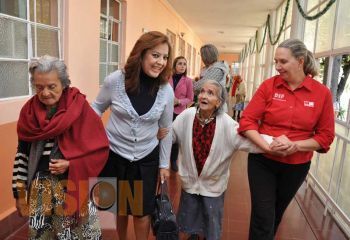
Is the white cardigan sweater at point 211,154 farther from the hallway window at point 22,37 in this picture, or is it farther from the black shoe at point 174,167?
the black shoe at point 174,167

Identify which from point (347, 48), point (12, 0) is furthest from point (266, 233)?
point (12, 0)

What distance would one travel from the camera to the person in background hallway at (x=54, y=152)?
1.34 metres

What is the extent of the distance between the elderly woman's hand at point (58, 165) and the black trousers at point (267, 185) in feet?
3.42

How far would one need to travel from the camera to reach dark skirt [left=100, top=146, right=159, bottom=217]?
1.72m

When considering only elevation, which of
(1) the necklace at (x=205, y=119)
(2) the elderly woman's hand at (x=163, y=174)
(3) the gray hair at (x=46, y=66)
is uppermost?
(3) the gray hair at (x=46, y=66)

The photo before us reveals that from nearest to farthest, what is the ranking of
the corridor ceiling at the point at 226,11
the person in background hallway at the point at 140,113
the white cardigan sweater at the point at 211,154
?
1. the person in background hallway at the point at 140,113
2. the white cardigan sweater at the point at 211,154
3. the corridor ceiling at the point at 226,11

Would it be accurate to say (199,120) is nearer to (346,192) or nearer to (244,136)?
(244,136)

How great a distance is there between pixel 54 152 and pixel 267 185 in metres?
1.16

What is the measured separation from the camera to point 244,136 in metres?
1.83

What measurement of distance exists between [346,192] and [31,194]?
2571mm

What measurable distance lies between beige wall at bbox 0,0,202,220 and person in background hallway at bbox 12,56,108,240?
933 mm

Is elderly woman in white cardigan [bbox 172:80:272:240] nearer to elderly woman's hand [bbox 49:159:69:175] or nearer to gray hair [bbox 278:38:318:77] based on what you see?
gray hair [bbox 278:38:318:77]

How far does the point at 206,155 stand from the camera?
193 cm

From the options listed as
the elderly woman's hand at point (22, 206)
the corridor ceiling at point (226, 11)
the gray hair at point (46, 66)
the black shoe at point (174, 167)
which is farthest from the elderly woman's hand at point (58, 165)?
the corridor ceiling at point (226, 11)
